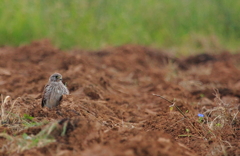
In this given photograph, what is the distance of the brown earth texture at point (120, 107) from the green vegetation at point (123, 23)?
118 centimetres

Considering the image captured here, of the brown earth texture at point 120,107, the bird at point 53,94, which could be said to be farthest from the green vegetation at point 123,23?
the bird at point 53,94

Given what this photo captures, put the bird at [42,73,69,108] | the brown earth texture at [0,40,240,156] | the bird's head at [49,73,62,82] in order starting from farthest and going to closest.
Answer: the bird's head at [49,73,62,82] → the bird at [42,73,69,108] → the brown earth texture at [0,40,240,156]

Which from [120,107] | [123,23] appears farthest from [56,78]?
[123,23]

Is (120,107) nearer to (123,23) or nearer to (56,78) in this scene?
(56,78)

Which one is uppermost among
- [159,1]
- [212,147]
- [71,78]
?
[159,1]

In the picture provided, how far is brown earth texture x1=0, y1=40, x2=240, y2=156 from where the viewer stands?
12.3ft

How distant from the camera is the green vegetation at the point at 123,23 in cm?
1398

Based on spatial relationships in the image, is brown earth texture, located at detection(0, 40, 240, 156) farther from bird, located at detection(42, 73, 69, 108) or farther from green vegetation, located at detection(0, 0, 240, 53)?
green vegetation, located at detection(0, 0, 240, 53)

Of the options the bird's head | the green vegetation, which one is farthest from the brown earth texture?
the green vegetation

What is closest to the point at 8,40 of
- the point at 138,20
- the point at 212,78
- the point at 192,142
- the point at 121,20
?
the point at 121,20

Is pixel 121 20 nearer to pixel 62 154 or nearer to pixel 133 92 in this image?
pixel 133 92

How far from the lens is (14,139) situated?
3.88 m

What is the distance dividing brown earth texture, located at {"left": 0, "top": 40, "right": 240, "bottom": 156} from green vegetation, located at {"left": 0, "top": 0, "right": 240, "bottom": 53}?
1.18 m

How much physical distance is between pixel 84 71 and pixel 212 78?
2.91 metres
